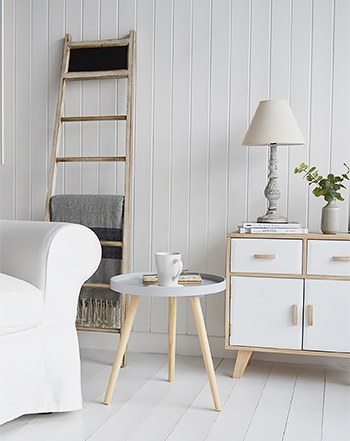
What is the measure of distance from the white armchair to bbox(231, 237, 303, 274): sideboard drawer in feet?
2.15

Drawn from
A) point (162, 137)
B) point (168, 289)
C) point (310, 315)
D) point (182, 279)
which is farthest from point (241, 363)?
point (162, 137)

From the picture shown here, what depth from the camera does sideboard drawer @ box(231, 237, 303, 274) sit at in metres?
2.08

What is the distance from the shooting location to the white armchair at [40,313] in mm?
1565

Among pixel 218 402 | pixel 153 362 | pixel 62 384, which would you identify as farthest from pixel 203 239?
pixel 62 384

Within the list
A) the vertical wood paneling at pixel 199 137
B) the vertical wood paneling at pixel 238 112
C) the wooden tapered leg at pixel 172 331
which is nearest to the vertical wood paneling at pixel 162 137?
the vertical wood paneling at pixel 199 137

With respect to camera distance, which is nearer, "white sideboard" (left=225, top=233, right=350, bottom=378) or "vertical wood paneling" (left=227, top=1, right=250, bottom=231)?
"white sideboard" (left=225, top=233, right=350, bottom=378)

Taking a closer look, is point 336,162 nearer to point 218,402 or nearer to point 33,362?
point 218,402

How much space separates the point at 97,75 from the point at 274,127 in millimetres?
1022

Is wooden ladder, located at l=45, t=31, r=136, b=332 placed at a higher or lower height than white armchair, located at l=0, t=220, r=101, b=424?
higher

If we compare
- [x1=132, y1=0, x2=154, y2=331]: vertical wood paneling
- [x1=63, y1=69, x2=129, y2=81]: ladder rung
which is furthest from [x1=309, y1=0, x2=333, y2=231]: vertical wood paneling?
[x1=63, y1=69, x2=129, y2=81]: ladder rung

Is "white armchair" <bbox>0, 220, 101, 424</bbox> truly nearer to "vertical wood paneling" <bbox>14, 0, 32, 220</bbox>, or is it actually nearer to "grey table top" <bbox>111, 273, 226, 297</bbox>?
"grey table top" <bbox>111, 273, 226, 297</bbox>

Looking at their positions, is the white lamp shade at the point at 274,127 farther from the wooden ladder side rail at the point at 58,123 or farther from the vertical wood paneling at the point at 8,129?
the vertical wood paneling at the point at 8,129

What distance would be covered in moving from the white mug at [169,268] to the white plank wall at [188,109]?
814 millimetres

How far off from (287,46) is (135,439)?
1922 mm
